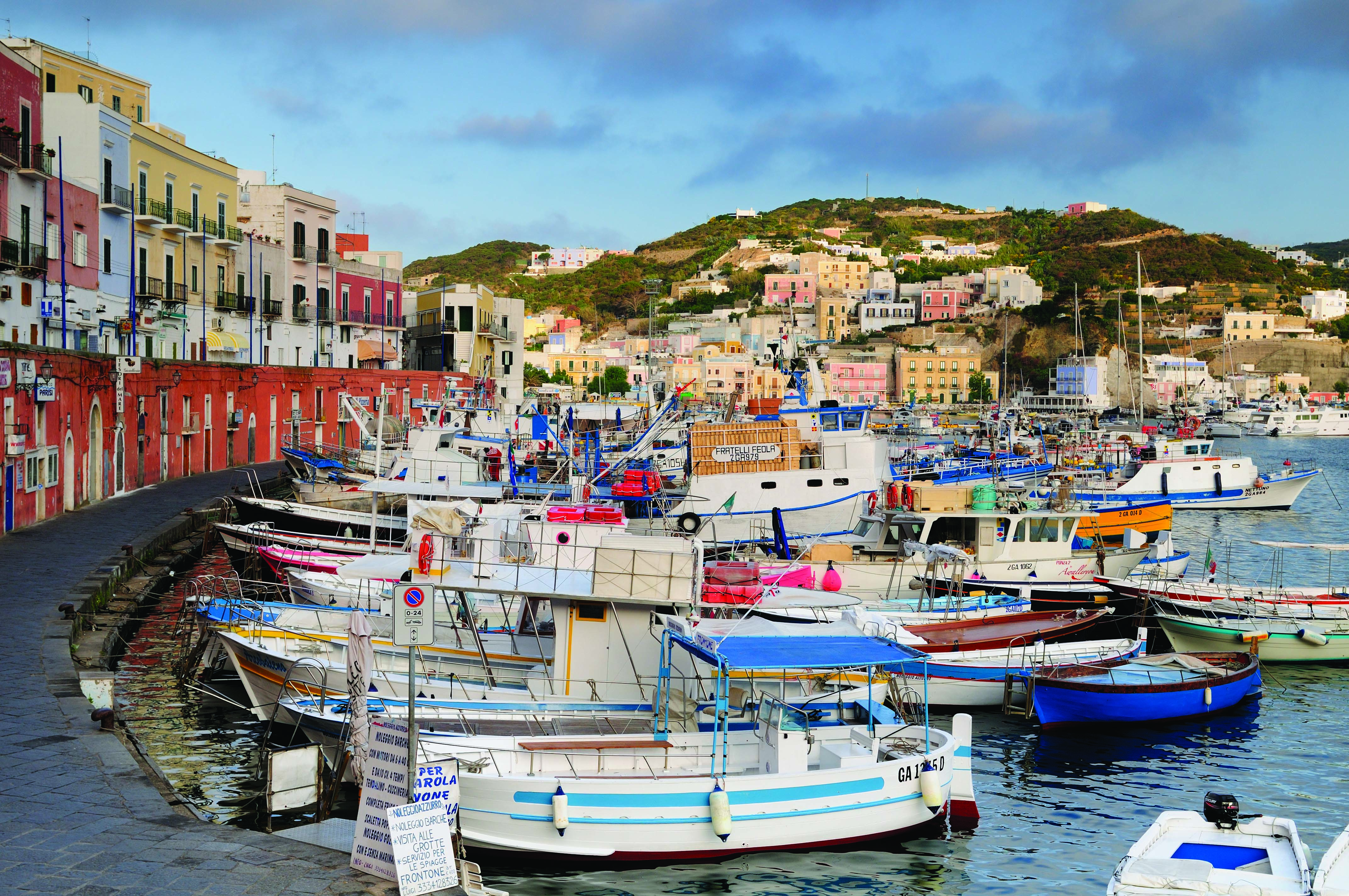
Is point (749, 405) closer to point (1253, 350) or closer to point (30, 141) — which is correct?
point (30, 141)

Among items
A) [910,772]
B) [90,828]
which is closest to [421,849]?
[90,828]

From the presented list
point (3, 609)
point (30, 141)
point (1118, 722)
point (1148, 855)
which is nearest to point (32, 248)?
point (30, 141)

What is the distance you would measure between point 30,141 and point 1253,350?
578ft

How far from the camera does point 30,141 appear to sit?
3338 centimetres

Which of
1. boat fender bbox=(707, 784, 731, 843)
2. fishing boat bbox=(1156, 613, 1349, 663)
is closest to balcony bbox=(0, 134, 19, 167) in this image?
boat fender bbox=(707, 784, 731, 843)

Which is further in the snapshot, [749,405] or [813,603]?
[749,405]

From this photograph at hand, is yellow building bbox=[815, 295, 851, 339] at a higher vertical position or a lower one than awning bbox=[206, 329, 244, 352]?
higher

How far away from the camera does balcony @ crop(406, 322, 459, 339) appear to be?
7394 cm

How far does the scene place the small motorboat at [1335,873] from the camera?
1070 cm

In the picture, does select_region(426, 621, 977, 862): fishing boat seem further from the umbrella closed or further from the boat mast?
the boat mast

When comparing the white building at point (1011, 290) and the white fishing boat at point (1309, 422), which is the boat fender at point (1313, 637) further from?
the white building at point (1011, 290)

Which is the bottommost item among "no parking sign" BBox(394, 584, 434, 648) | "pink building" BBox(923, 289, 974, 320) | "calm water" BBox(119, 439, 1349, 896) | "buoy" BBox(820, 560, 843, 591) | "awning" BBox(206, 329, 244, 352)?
"calm water" BBox(119, 439, 1349, 896)

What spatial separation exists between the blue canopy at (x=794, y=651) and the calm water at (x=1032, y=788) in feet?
7.18

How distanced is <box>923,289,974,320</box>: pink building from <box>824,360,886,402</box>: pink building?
34.8m
